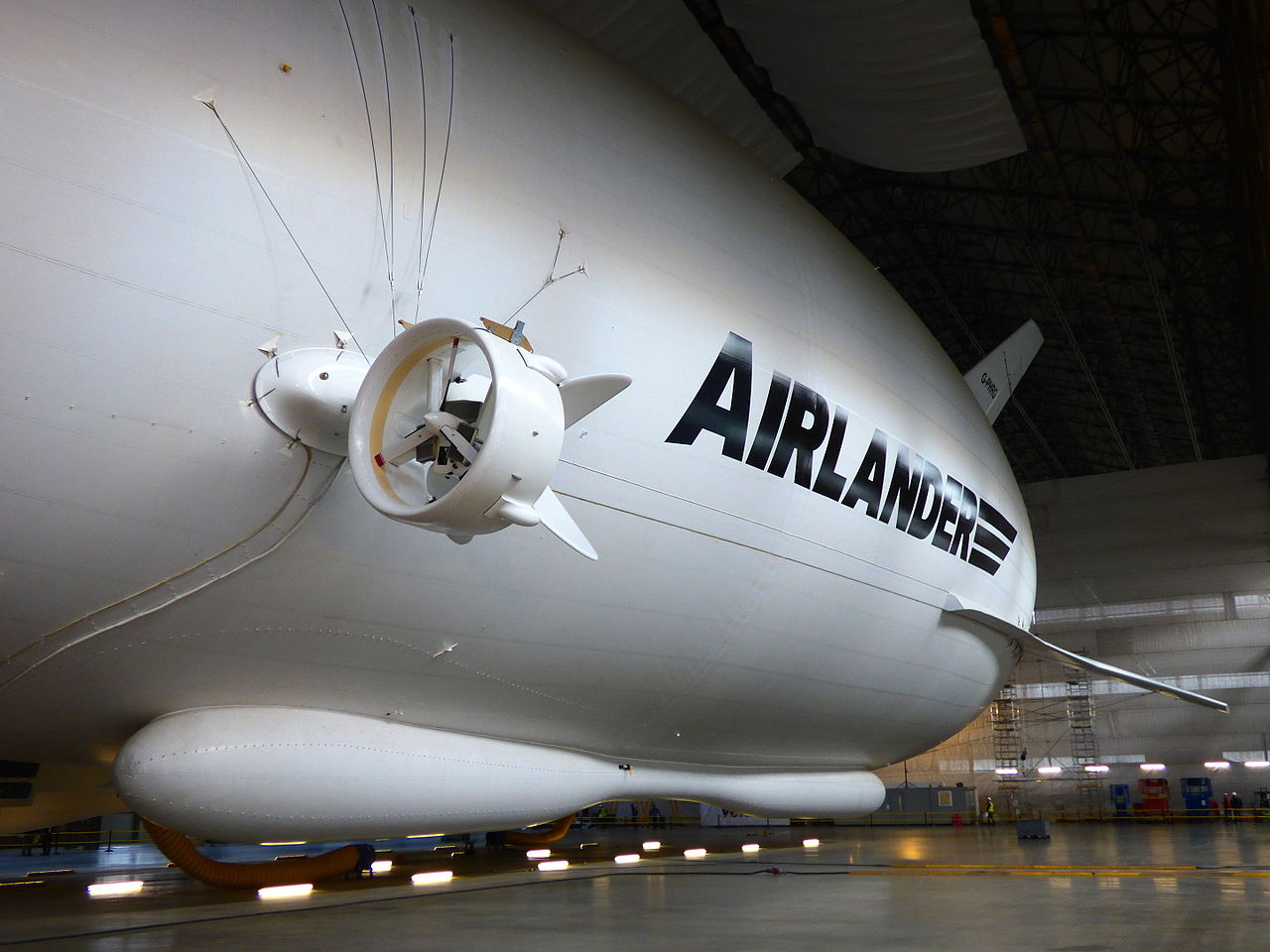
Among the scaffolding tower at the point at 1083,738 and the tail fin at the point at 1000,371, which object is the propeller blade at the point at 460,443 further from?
the scaffolding tower at the point at 1083,738

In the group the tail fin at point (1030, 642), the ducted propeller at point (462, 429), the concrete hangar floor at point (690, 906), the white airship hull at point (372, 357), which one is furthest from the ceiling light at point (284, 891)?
the tail fin at point (1030, 642)

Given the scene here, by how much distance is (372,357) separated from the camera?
5879 millimetres

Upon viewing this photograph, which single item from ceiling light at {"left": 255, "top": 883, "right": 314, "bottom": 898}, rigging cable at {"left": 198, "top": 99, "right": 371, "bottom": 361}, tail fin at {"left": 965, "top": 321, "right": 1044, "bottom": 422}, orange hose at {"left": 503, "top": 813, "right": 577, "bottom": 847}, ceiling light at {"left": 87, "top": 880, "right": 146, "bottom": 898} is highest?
tail fin at {"left": 965, "top": 321, "right": 1044, "bottom": 422}

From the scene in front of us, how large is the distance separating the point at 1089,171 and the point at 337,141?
68.0 ft

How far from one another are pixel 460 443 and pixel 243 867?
229 inches

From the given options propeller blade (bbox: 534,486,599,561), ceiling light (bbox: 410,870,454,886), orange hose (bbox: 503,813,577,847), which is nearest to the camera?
propeller blade (bbox: 534,486,599,561)

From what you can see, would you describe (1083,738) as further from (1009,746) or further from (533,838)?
(533,838)

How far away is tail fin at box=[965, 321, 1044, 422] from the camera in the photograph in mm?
15008

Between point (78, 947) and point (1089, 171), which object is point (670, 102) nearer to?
point (78, 947)

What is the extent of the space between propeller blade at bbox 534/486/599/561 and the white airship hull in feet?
4.47

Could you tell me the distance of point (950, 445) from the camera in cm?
1122

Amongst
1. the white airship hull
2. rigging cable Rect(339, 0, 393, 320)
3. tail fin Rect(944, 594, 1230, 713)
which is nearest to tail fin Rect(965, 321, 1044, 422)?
tail fin Rect(944, 594, 1230, 713)

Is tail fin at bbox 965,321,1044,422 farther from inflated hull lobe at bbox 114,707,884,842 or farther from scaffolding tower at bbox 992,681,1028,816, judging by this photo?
scaffolding tower at bbox 992,681,1028,816

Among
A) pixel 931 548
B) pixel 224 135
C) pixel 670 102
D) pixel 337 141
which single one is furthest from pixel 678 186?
pixel 931 548
